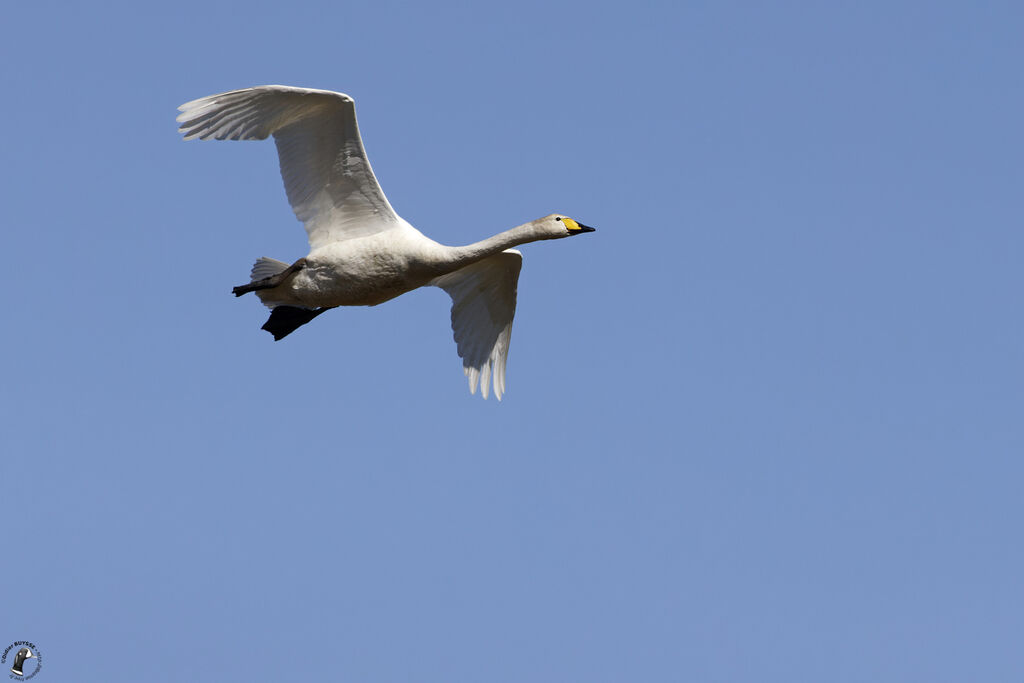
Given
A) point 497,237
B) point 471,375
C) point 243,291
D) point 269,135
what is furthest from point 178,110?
point 471,375

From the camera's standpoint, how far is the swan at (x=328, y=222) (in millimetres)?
21109

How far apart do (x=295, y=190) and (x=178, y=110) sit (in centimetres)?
185

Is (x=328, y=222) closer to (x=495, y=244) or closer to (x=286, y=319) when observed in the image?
(x=286, y=319)

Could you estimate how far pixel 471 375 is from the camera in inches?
974

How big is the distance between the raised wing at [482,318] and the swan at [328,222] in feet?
4.97

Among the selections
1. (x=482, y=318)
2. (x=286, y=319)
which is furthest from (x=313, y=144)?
(x=482, y=318)

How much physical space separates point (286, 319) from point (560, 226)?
375 cm

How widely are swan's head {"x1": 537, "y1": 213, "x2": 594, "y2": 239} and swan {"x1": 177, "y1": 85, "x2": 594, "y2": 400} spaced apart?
13 mm

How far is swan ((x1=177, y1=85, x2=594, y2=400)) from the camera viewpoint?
21.1 metres

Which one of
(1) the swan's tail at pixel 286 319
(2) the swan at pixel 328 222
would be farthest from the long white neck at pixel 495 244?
(1) the swan's tail at pixel 286 319

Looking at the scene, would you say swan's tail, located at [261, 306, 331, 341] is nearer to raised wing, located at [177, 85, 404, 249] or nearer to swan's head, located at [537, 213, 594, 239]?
raised wing, located at [177, 85, 404, 249]

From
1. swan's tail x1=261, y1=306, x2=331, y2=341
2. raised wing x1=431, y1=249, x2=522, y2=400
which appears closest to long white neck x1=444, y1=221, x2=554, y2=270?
raised wing x1=431, y1=249, x2=522, y2=400

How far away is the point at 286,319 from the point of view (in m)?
22.6

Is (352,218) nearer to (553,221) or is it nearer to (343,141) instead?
(343,141)
